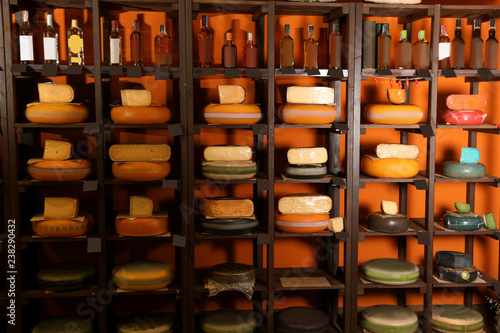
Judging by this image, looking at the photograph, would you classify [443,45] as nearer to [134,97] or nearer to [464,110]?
[464,110]

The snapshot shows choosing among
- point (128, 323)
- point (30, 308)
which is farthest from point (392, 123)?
point (30, 308)

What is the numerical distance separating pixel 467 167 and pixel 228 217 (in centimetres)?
157

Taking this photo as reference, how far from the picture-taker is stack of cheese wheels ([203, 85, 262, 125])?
3258mm

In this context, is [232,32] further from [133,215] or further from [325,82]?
[133,215]

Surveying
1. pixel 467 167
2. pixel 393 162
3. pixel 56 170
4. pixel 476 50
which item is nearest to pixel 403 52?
pixel 476 50

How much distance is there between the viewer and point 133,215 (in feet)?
10.7

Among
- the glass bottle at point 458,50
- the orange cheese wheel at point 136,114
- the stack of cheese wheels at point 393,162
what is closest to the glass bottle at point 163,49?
the orange cheese wheel at point 136,114

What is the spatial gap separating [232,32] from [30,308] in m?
2.21

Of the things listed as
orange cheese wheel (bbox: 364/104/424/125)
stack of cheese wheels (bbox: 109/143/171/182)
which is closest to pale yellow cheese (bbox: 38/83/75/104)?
stack of cheese wheels (bbox: 109/143/171/182)

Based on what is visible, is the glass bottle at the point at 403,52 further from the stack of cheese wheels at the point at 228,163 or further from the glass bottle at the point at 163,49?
the glass bottle at the point at 163,49

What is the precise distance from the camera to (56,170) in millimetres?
3162

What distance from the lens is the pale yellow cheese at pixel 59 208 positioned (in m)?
3.21

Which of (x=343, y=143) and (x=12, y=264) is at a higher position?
(x=343, y=143)

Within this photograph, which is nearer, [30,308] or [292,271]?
[30,308]
